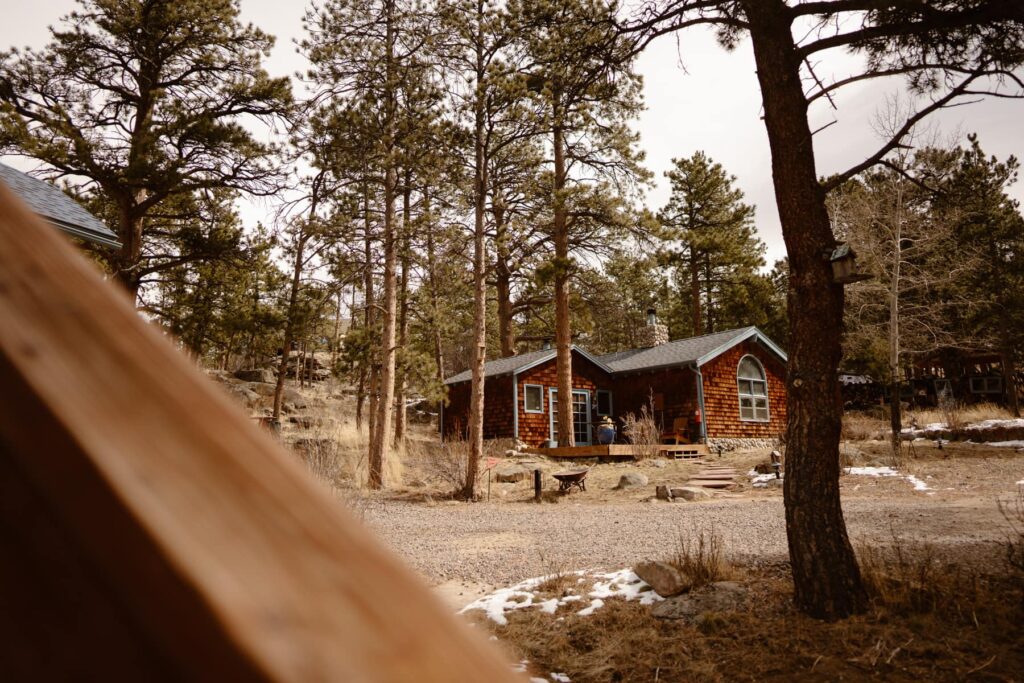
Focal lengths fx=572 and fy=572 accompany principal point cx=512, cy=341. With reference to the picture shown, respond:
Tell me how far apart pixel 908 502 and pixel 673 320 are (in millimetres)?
31037

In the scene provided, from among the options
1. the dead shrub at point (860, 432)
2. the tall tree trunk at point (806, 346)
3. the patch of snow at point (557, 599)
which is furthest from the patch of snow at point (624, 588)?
the dead shrub at point (860, 432)

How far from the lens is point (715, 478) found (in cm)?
1387

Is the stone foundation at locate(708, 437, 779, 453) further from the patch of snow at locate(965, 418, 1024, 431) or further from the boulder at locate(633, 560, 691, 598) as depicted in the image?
the boulder at locate(633, 560, 691, 598)

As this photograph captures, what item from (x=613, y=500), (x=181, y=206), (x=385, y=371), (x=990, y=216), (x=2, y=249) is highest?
(x=990, y=216)

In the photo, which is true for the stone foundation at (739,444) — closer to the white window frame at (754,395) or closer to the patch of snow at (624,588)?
the white window frame at (754,395)

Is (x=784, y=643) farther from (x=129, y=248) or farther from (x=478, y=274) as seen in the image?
(x=129, y=248)

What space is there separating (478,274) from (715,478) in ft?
24.9

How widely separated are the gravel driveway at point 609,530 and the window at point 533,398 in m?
10.1

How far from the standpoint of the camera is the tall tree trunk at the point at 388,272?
12977mm

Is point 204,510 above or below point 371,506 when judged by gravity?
above

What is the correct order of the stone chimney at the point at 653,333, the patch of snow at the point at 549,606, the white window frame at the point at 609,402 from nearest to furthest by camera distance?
the patch of snow at the point at 549,606, the white window frame at the point at 609,402, the stone chimney at the point at 653,333

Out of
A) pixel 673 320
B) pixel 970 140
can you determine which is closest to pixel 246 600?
pixel 970 140

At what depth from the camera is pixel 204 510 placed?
1.08ft

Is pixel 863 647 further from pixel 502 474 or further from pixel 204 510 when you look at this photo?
pixel 502 474
